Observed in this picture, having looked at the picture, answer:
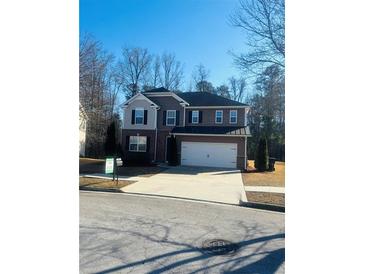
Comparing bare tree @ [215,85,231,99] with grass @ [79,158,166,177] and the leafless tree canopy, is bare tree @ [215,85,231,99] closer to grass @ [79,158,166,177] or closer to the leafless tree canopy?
the leafless tree canopy

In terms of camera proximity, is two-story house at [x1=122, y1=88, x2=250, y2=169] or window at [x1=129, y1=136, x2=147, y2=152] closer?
two-story house at [x1=122, y1=88, x2=250, y2=169]

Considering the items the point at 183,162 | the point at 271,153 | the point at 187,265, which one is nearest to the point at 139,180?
the point at 183,162

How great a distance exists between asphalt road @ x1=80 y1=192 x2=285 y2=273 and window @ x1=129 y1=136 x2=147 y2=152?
12.1m

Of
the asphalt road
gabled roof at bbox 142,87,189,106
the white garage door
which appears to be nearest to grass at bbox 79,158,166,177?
the white garage door

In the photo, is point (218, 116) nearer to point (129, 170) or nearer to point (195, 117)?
point (195, 117)

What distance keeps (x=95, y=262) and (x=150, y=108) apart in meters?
16.3

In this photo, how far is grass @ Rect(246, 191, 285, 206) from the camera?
742 cm

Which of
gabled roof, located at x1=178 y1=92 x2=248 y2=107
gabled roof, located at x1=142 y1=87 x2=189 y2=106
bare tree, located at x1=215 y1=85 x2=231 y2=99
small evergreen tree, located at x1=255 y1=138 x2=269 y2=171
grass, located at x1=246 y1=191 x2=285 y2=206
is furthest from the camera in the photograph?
bare tree, located at x1=215 y1=85 x2=231 y2=99

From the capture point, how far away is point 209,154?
57.9ft

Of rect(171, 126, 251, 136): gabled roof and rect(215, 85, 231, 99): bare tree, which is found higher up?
rect(215, 85, 231, 99): bare tree

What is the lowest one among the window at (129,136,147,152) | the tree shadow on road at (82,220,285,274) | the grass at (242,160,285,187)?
the grass at (242,160,285,187)

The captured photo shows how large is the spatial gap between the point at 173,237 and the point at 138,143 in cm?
1537
